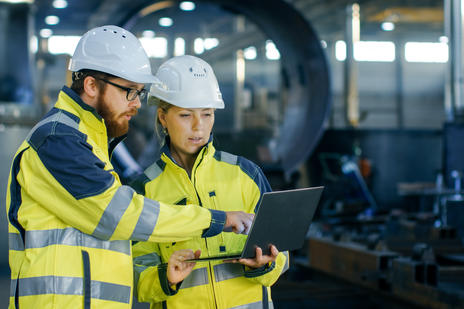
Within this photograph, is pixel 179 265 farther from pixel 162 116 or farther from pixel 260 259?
pixel 162 116

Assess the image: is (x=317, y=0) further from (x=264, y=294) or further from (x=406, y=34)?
(x=264, y=294)

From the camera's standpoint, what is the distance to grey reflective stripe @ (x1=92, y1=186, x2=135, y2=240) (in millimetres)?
1834

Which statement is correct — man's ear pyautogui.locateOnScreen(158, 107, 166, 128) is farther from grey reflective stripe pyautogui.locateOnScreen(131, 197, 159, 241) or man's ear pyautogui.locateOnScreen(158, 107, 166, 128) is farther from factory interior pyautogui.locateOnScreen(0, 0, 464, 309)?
grey reflective stripe pyautogui.locateOnScreen(131, 197, 159, 241)

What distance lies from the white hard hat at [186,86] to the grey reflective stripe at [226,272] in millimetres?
553

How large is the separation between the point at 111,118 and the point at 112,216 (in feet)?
1.11

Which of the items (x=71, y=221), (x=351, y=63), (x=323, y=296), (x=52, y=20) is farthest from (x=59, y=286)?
(x=52, y=20)

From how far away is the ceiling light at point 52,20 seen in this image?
19.8m

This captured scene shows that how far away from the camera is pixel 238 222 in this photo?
201 centimetres

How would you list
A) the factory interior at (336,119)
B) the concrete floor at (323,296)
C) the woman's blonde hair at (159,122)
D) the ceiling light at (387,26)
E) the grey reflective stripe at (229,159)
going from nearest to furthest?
the grey reflective stripe at (229,159) → the woman's blonde hair at (159,122) → the concrete floor at (323,296) → the factory interior at (336,119) → the ceiling light at (387,26)

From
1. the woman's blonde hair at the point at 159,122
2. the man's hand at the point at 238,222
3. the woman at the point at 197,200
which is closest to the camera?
the man's hand at the point at 238,222

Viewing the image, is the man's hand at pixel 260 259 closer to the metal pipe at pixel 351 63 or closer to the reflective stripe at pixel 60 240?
the reflective stripe at pixel 60 240

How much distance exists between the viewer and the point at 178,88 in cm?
230

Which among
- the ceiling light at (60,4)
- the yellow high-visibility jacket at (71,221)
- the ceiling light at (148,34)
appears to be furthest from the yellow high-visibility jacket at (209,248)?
the ceiling light at (148,34)

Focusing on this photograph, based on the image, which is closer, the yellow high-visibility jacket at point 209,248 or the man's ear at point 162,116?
the yellow high-visibility jacket at point 209,248
